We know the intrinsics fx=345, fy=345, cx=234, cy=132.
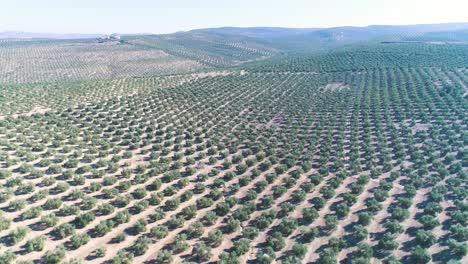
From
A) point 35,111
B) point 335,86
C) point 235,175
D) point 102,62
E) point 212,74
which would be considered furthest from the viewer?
point 102,62

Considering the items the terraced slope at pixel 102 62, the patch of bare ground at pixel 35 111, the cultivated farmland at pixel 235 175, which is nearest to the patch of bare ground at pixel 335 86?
the cultivated farmland at pixel 235 175

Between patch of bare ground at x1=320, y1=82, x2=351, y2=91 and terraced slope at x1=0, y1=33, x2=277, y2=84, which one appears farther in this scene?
terraced slope at x1=0, y1=33, x2=277, y2=84

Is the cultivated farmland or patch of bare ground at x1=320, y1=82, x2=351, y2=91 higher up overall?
patch of bare ground at x1=320, y1=82, x2=351, y2=91

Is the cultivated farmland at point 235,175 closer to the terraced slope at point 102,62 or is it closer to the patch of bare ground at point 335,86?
the patch of bare ground at point 335,86

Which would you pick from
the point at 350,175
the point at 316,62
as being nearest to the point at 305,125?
the point at 350,175

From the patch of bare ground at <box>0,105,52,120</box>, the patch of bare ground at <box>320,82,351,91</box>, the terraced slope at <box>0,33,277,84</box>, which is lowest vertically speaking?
the patch of bare ground at <box>0,105,52,120</box>

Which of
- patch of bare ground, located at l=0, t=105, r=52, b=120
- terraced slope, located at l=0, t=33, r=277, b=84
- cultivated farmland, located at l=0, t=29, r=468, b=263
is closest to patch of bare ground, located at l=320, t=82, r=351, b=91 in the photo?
cultivated farmland, located at l=0, t=29, r=468, b=263

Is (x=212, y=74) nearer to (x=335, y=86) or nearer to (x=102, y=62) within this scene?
(x=335, y=86)

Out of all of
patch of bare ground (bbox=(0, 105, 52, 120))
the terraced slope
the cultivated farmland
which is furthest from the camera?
the terraced slope

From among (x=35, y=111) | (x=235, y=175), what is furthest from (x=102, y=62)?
(x=235, y=175)

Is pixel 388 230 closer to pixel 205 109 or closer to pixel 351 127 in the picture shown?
pixel 351 127

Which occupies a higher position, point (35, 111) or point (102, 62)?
point (102, 62)

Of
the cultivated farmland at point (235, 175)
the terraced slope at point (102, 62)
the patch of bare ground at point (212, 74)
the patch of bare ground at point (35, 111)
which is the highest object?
the terraced slope at point (102, 62)

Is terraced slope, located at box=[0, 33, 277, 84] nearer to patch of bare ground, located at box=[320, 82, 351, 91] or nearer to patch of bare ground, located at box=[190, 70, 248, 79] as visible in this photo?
patch of bare ground, located at box=[190, 70, 248, 79]
